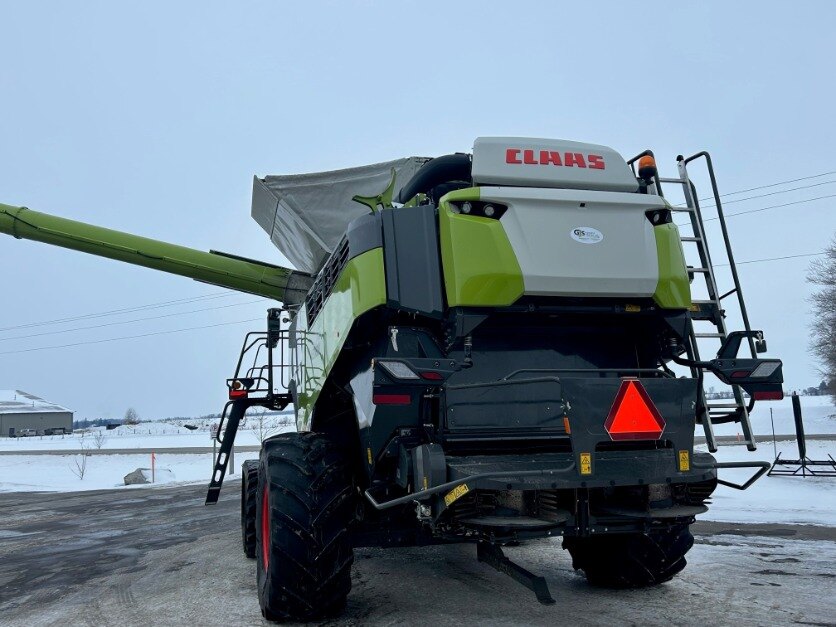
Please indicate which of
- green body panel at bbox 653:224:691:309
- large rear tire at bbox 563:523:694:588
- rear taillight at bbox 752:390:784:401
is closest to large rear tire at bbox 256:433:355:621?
large rear tire at bbox 563:523:694:588

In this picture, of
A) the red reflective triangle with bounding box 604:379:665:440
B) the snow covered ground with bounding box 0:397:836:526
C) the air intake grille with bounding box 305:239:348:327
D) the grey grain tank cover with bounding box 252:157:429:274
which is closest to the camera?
the red reflective triangle with bounding box 604:379:665:440

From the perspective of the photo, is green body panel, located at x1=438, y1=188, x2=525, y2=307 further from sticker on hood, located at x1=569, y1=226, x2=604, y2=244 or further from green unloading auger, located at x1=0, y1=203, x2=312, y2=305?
green unloading auger, located at x1=0, y1=203, x2=312, y2=305

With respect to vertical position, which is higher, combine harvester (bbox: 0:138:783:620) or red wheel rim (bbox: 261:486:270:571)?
combine harvester (bbox: 0:138:783:620)

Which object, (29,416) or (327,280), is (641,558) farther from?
(29,416)

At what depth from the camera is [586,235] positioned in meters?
4.09

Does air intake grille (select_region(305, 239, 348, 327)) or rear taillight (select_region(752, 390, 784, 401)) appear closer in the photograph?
rear taillight (select_region(752, 390, 784, 401))

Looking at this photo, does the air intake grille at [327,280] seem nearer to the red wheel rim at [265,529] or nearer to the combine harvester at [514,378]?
the combine harvester at [514,378]

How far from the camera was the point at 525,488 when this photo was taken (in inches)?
136

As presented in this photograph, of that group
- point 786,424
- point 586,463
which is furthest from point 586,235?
point 786,424

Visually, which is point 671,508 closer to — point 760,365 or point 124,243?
point 760,365

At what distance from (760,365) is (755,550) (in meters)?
3.43

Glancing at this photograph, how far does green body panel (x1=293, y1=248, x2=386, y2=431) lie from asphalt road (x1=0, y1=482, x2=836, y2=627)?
1580 mm

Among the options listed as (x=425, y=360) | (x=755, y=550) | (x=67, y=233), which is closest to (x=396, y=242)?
(x=425, y=360)

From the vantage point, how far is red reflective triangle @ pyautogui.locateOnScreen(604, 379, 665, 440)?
11.7 feet
